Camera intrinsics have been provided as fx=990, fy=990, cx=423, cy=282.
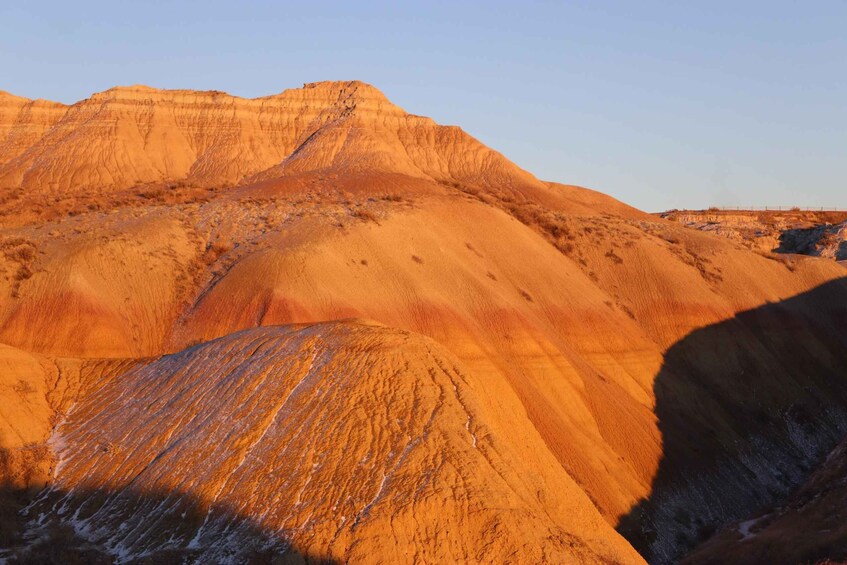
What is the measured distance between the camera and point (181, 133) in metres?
85.4

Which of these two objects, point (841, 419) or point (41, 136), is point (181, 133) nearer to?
point (41, 136)

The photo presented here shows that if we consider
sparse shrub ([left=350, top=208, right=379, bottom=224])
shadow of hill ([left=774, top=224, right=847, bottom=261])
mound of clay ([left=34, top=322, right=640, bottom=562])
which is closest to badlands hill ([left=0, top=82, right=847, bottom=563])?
mound of clay ([left=34, top=322, right=640, bottom=562])

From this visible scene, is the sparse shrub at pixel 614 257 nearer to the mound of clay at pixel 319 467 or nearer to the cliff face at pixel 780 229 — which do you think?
the cliff face at pixel 780 229

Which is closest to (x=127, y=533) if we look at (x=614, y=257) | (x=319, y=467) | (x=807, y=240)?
(x=319, y=467)

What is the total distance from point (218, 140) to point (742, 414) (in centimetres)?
5476

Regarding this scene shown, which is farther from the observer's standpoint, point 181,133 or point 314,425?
point 181,133

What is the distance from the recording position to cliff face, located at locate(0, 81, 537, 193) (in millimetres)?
77000

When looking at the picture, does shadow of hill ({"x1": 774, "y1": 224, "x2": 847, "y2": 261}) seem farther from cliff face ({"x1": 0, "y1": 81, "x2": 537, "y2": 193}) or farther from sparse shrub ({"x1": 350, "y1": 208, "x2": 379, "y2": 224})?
sparse shrub ({"x1": 350, "y1": 208, "x2": 379, "y2": 224})

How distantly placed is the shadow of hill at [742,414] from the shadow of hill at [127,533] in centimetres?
1522

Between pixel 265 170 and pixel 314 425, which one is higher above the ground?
pixel 265 170

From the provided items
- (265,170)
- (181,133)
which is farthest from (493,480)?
(181,133)

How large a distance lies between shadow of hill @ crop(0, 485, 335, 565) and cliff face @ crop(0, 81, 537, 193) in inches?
2016

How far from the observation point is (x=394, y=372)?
75.2 ft

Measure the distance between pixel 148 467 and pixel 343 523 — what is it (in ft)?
19.0
